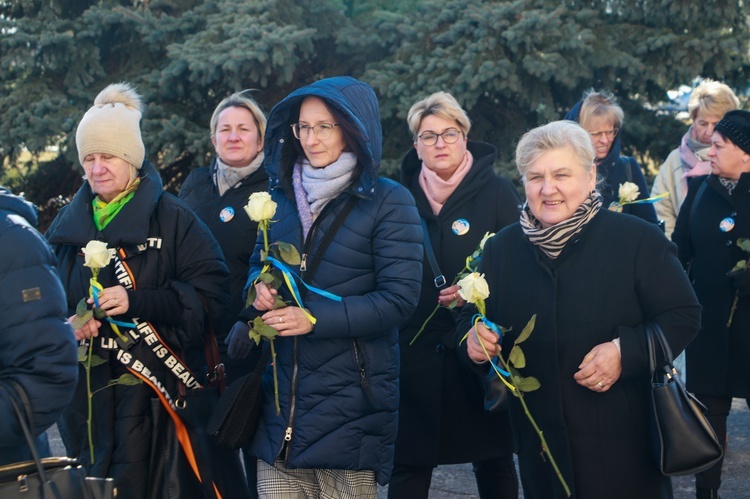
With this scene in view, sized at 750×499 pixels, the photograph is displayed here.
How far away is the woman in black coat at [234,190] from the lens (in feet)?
17.0

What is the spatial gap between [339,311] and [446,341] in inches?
43.0

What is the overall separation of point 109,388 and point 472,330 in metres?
1.58

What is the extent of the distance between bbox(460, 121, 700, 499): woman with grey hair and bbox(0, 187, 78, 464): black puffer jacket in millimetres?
1546

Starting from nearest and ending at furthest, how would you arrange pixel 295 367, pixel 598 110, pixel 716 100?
pixel 295 367 < pixel 598 110 < pixel 716 100

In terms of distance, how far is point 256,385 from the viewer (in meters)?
3.97

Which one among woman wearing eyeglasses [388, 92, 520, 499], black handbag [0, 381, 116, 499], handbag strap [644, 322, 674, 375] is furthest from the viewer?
woman wearing eyeglasses [388, 92, 520, 499]

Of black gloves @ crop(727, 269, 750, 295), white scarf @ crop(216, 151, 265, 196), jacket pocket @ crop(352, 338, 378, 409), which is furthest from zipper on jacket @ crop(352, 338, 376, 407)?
black gloves @ crop(727, 269, 750, 295)

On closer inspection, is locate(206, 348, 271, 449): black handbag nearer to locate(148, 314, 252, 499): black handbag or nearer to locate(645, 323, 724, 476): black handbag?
locate(148, 314, 252, 499): black handbag

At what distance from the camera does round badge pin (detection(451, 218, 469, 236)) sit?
4.92 metres

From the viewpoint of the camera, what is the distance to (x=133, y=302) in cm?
414

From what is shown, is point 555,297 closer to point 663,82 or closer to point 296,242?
point 296,242

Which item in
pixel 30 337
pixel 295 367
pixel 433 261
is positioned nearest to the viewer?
pixel 30 337

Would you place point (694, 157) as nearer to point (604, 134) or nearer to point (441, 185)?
point (604, 134)

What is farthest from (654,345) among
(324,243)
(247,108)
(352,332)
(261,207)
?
(247,108)
